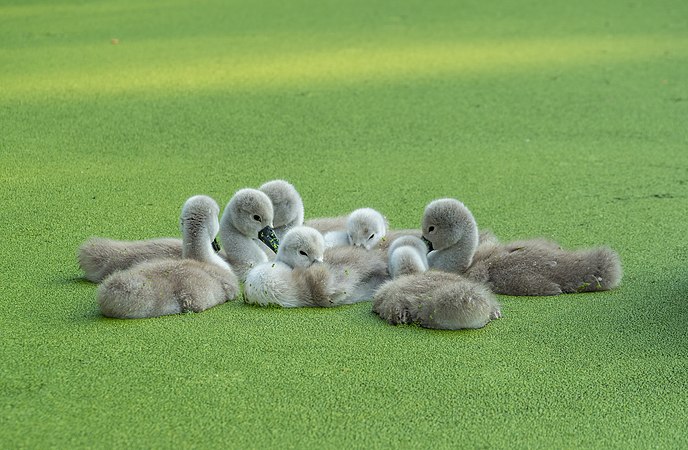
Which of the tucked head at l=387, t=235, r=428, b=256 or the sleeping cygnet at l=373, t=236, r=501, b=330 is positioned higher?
the tucked head at l=387, t=235, r=428, b=256

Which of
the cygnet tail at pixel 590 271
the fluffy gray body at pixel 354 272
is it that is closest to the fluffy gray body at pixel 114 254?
the fluffy gray body at pixel 354 272

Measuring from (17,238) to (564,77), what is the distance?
334cm

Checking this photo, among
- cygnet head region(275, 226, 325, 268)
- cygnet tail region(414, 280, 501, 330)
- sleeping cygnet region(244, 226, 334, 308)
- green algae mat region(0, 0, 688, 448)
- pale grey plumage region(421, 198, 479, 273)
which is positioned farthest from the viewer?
pale grey plumage region(421, 198, 479, 273)

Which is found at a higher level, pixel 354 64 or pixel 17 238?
pixel 354 64

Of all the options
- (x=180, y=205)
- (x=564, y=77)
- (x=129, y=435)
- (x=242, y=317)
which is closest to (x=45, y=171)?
(x=180, y=205)

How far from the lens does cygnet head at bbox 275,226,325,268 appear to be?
10.6 ft

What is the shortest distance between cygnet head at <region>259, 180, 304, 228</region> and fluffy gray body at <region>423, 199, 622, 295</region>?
45 cm

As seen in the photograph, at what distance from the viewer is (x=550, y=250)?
3.32m

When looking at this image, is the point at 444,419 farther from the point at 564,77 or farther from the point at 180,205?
the point at 564,77

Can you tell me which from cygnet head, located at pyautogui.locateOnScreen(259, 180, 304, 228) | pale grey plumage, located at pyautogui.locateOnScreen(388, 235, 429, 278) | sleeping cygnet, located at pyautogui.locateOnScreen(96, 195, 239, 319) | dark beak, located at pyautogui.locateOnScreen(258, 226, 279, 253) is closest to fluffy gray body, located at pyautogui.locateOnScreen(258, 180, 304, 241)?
cygnet head, located at pyautogui.locateOnScreen(259, 180, 304, 228)

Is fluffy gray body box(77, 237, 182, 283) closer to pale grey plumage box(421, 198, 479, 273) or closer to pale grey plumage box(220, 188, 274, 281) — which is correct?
pale grey plumage box(220, 188, 274, 281)

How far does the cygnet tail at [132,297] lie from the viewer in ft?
9.72

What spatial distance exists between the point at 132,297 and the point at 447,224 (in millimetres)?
916

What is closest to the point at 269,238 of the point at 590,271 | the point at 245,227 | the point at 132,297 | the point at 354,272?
the point at 245,227
